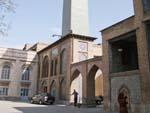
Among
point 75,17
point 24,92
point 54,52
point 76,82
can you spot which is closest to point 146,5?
point 76,82

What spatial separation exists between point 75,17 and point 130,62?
1714cm

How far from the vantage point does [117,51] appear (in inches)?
739

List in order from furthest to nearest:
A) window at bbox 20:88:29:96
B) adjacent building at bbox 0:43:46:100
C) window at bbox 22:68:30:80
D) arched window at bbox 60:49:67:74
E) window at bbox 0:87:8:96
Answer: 1. window at bbox 22:68:30:80
2. window at bbox 20:88:29:96
3. adjacent building at bbox 0:43:46:100
4. window at bbox 0:87:8:96
5. arched window at bbox 60:49:67:74

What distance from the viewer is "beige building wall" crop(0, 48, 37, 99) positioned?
36.7 m

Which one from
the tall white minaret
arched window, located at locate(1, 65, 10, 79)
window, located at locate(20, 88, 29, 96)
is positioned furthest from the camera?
window, located at locate(20, 88, 29, 96)

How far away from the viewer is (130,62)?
1947 centimetres

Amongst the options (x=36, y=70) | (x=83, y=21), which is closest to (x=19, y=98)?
(x=36, y=70)

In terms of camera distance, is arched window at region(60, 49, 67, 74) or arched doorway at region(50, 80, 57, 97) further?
arched doorway at region(50, 80, 57, 97)

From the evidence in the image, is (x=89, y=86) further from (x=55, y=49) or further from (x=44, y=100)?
(x=55, y=49)

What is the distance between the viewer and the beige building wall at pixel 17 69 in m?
36.7

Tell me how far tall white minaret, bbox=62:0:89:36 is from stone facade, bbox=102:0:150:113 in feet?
48.2

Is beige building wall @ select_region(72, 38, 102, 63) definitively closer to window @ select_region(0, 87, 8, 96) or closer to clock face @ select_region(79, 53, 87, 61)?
clock face @ select_region(79, 53, 87, 61)

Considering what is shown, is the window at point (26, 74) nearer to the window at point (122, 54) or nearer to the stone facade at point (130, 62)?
the stone facade at point (130, 62)

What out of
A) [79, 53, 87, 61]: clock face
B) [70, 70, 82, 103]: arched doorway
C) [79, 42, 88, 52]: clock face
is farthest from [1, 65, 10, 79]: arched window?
[79, 42, 88, 52]: clock face
